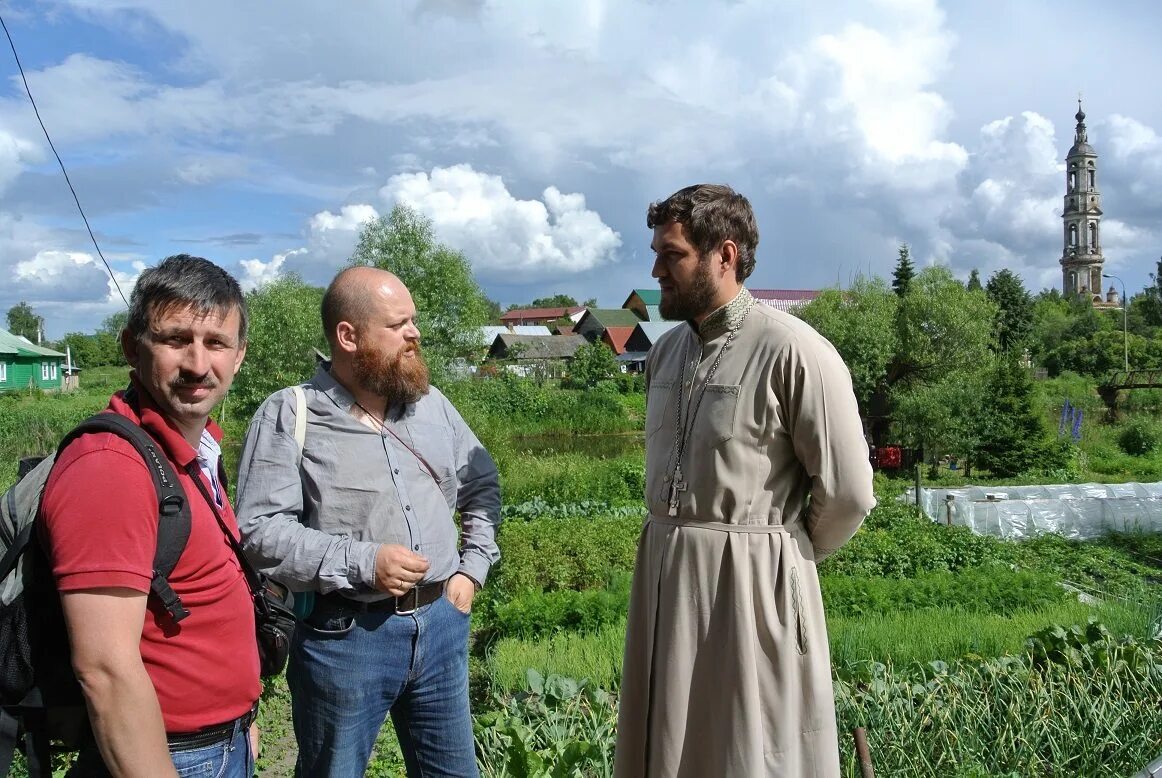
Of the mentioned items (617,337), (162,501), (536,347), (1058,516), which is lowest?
(1058,516)

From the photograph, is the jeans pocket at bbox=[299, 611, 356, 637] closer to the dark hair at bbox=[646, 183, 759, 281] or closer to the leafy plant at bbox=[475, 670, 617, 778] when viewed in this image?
the leafy plant at bbox=[475, 670, 617, 778]

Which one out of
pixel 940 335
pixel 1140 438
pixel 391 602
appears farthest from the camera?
pixel 940 335

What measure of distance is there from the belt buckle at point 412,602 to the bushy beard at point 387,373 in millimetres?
529

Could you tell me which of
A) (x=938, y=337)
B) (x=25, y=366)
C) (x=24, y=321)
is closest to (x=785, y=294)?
(x=938, y=337)

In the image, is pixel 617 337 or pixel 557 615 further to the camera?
pixel 617 337

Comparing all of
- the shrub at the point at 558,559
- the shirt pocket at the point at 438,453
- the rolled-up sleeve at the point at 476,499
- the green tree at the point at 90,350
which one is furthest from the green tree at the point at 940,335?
the green tree at the point at 90,350

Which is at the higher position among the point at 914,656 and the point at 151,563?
the point at 151,563

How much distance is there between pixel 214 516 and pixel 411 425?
832 millimetres

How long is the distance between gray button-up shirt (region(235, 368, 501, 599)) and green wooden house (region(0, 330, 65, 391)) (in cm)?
4428

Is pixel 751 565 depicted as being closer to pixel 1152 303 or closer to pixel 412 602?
pixel 412 602

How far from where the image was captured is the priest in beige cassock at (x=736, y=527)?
231cm

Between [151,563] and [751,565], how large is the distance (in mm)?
1476

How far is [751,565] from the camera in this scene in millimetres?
2348

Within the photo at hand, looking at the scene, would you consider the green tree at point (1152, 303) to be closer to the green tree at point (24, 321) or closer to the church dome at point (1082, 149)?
the church dome at point (1082, 149)
